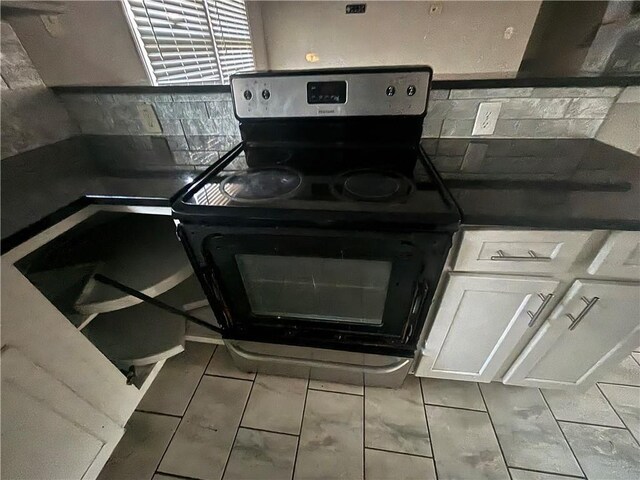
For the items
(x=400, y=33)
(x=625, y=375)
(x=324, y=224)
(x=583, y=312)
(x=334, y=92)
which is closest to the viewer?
(x=324, y=224)

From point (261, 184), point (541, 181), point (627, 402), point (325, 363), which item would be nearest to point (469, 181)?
point (541, 181)

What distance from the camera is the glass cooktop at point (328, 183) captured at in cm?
67

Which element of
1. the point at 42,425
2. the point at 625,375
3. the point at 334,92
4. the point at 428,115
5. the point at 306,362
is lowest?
the point at 625,375

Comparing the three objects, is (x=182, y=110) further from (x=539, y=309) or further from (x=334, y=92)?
(x=539, y=309)

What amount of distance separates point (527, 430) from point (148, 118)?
203cm

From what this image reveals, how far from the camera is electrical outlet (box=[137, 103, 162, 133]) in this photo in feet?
3.74

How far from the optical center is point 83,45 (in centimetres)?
111

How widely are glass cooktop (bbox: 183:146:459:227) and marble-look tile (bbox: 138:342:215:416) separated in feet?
3.19

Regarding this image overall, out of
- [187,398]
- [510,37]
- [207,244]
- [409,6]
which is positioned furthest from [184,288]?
[510,37]

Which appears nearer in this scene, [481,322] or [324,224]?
[324,224]

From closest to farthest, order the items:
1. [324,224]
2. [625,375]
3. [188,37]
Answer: [324,224], [625,375], [188,37]

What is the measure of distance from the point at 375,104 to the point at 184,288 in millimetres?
1131

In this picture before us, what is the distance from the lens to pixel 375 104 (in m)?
0.91

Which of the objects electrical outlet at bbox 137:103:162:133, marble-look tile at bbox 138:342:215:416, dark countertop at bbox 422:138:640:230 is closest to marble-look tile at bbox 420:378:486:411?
dark countertop at bbox 422:138:640:230
